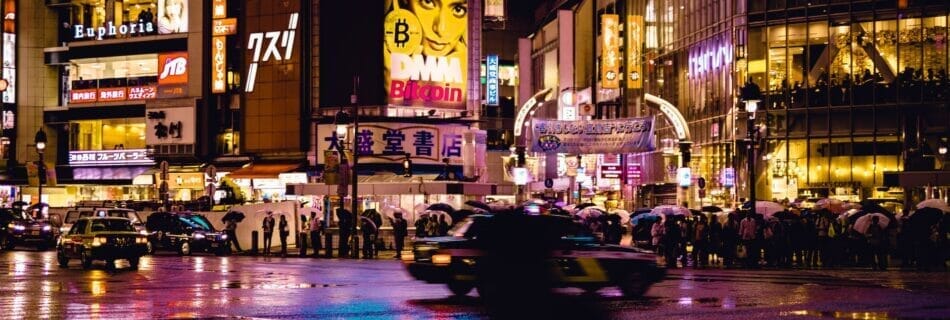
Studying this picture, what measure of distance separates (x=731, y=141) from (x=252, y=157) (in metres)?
26.7

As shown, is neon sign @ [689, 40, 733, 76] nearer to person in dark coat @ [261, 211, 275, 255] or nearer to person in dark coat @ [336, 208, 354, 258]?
person in dark coat @ [336, 208, 354, 258]

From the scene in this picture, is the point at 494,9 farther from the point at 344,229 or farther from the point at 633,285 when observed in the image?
the point at 633,285

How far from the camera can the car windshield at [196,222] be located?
152ft

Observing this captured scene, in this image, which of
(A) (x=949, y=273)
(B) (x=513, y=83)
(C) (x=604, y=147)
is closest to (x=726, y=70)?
(C) (x=604, y=147)

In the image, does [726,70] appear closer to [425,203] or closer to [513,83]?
[425,203]

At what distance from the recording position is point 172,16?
245 ft

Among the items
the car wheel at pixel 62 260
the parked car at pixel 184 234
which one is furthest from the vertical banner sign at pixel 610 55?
the car wheel at pixel 62 260

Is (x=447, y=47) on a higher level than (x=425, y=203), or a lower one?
higher

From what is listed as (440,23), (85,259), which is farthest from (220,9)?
(85,259)

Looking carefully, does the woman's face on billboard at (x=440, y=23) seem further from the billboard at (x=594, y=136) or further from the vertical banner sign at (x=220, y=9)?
the billboard at (x=594, y=136)

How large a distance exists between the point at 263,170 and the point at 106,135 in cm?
1789

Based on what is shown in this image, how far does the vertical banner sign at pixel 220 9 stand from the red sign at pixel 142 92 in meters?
6.80

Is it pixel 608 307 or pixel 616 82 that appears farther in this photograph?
pixel 616 82

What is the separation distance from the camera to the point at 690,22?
66938 millimetres
